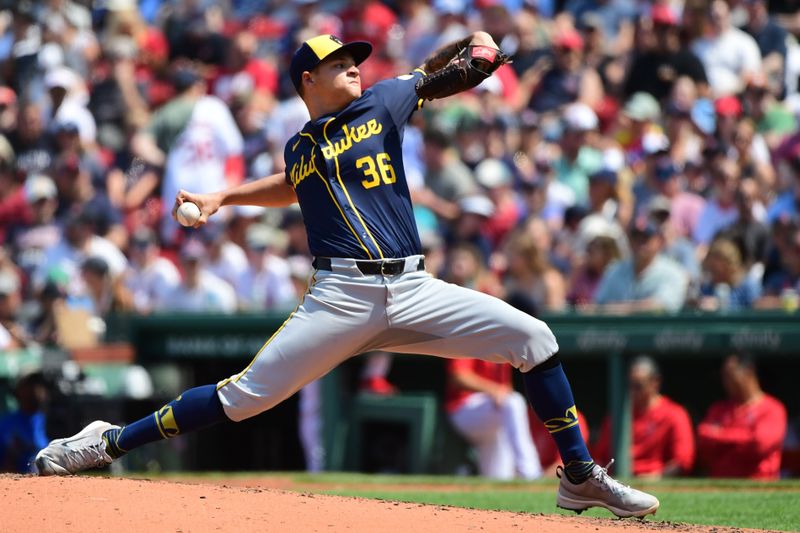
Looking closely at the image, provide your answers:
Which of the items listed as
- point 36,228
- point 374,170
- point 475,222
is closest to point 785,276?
point 475,222

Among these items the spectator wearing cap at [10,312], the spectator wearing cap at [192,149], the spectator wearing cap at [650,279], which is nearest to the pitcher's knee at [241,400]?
the spectator wearing cap at [650,279]

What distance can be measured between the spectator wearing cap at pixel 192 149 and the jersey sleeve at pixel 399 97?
6.42 m

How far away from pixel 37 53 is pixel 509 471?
755cm

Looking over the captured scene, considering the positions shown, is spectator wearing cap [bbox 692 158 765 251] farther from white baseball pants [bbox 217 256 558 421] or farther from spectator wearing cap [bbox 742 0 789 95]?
white baseball pants [bbox 217 256 558 421]

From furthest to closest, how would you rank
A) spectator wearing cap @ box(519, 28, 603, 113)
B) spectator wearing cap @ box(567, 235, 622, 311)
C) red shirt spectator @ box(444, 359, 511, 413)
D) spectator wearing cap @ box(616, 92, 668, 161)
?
spectator wearing cap @ box(519, 28, 603, 113), spectator wearing cap @ box(616, 92, 668, 161), spectator wearing cap @ box(567, 235, 622, 311), red shirt spectator @ box(444, 359, 511, 413)

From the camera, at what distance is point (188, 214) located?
16.4 feet

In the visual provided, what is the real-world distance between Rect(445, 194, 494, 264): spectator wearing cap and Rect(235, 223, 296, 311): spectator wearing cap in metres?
1.37

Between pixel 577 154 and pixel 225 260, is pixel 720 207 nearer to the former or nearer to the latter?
pixel 577 154

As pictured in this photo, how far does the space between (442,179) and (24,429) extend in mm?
3953

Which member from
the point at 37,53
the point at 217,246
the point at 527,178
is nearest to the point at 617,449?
the point at 527,178

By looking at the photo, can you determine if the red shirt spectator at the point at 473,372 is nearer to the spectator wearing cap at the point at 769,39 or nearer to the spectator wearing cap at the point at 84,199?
the spectator wearing cap at the point at 769,39

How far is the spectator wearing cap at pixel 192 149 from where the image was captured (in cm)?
1159

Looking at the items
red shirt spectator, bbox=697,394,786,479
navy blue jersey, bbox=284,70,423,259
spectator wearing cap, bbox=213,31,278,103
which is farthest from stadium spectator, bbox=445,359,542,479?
spectator wearing cap, bbox=213,31,278,103

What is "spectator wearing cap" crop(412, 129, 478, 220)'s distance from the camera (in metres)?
10.6
